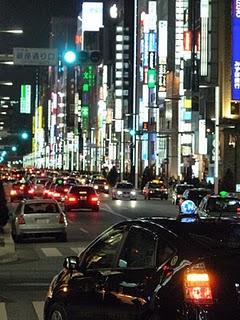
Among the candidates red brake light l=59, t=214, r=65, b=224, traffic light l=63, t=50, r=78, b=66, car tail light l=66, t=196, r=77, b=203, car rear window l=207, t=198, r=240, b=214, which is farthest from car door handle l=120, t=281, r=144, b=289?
car tail light l=66, t=196, r=77, b=203

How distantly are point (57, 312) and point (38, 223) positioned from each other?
61.0 ft

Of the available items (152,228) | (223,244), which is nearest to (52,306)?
(152,228)

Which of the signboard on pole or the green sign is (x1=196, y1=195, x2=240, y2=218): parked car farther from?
the green sign

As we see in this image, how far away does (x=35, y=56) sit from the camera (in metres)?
34.0

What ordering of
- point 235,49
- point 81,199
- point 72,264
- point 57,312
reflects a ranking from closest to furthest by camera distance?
1. point 72,264
2. point 57,312
3. point 81,199
4. point 235,49

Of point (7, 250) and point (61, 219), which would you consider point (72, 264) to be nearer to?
point (7, 250)

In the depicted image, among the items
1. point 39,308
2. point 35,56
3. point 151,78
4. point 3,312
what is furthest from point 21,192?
point 151,78

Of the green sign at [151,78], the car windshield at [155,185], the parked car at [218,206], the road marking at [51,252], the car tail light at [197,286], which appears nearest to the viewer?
the car tail light at [197,286]

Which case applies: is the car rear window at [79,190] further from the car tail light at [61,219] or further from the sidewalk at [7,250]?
the car tail light at [61,219]

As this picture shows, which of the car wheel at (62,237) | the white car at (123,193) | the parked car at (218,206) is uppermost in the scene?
the parked car at (218,206)

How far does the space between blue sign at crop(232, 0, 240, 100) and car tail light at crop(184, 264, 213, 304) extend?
73644mm

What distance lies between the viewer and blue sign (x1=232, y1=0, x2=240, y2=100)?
79.1 metres

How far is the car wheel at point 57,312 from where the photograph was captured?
856cm

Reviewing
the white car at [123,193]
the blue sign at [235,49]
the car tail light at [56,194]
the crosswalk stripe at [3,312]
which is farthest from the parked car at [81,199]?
the blue sign at [235,49]
